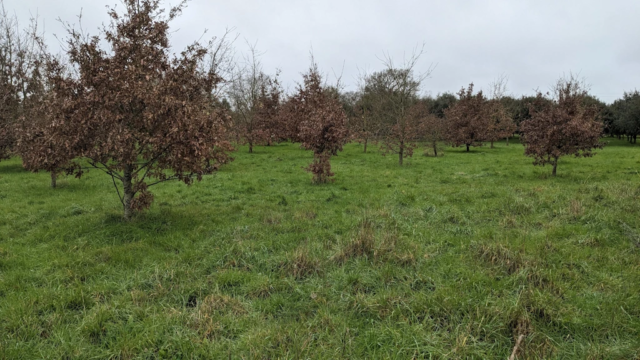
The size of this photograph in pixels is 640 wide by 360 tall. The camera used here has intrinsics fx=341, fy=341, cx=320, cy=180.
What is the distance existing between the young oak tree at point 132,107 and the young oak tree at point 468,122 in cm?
2182

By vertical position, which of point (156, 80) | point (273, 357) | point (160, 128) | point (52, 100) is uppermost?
point (156, 80)

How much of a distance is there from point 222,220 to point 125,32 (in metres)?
4.23

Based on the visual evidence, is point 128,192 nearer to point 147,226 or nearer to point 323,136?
point 147,226

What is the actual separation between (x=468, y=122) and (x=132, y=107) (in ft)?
78.9

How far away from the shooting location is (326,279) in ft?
14.8

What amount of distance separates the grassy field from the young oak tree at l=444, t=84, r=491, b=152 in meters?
17.1

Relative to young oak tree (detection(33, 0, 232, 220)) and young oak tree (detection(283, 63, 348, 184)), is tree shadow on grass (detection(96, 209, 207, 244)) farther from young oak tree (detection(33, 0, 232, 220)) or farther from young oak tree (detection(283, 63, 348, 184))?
young oak tree (detection(283, 63, 348, 184))

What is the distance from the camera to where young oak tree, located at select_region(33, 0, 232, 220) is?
240 inches

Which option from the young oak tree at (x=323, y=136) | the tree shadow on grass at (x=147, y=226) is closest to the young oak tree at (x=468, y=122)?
the young oak tree at (x=323, y=136)

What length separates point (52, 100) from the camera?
6297 millimetres

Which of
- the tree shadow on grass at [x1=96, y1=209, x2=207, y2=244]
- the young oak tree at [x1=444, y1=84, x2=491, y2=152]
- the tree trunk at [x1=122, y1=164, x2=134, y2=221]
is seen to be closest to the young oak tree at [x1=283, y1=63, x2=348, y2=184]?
the tree shadow on grass at [x1=96, y1=209, x2=207, y2=244]

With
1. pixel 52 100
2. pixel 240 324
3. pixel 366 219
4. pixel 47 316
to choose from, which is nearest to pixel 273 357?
pixel 240 324

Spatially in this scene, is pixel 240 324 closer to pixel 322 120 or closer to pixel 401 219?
pixel 401 219

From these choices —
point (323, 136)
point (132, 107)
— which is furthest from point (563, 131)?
point (132, 107)
